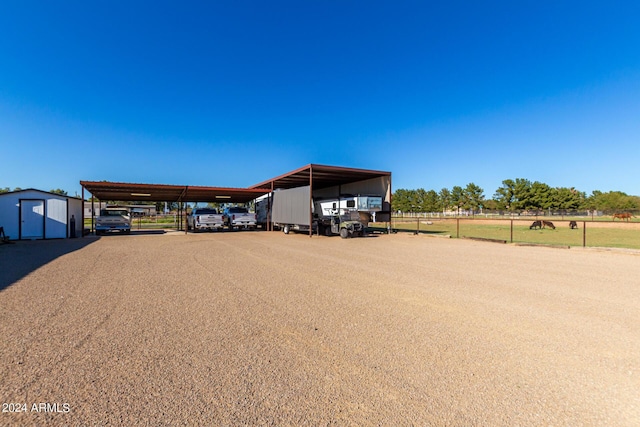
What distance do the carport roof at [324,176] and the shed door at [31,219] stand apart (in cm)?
1428

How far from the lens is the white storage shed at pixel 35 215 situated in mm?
16750

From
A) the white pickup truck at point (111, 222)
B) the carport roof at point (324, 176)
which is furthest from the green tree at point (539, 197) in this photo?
the white pickup truck at point (111, 222)

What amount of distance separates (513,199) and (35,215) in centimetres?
8852

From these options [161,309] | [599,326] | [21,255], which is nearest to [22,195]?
[21,255]

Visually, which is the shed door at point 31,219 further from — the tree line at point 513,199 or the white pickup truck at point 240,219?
the tree line at point 513,199

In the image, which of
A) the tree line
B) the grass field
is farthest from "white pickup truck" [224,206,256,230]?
the tree line

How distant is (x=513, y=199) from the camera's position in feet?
255

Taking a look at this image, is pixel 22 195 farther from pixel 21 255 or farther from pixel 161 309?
pixel 161 309

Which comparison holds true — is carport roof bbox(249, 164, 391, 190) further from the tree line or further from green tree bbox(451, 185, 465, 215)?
green tree bbox(451, 185, 465, 215)

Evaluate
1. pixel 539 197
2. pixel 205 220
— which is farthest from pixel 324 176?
pixel 539 197

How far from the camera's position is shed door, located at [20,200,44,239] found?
17.1 meters

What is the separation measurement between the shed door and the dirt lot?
13499 millimetres

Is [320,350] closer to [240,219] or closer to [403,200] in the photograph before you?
[240,219]

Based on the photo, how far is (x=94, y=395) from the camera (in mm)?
2674
